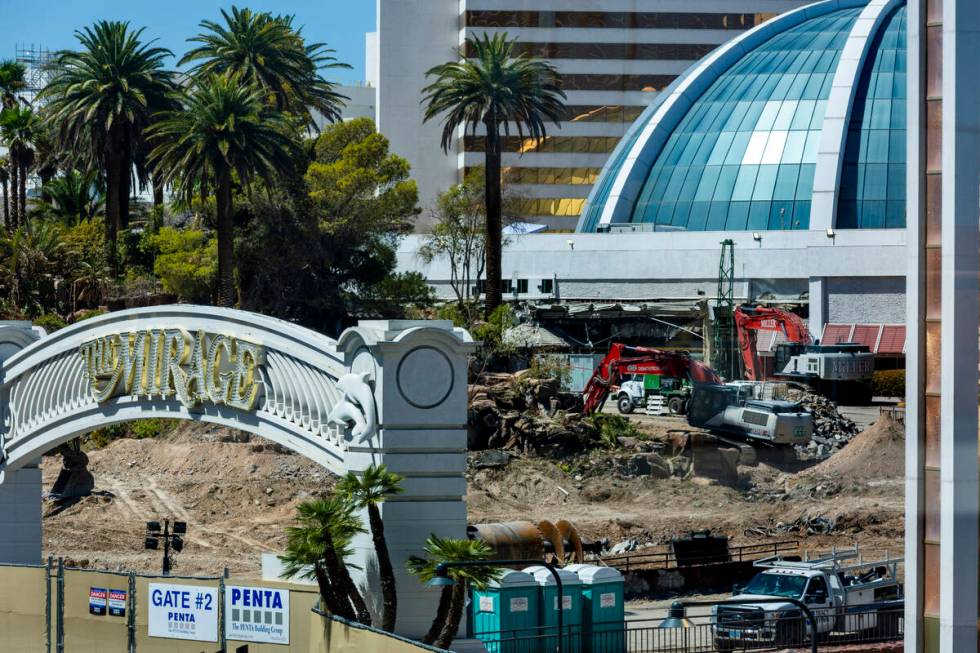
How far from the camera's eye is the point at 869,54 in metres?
88.8

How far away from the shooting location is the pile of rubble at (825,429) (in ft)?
201

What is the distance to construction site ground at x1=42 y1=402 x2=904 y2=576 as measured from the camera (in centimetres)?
5144

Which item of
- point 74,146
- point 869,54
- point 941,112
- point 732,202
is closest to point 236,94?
point 74,146

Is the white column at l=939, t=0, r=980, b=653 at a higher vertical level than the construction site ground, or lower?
higher

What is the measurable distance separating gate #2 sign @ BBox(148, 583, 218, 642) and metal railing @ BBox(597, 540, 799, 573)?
17801 mm

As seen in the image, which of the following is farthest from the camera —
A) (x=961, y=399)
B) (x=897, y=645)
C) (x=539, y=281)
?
(x=539, y=281)

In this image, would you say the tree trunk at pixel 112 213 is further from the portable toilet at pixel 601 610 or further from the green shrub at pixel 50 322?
the portable toilet at pixel 601 610

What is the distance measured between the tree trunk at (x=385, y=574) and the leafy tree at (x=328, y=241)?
158 ft

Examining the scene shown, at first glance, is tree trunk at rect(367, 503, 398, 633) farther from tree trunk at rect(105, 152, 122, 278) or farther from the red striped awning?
tree trunk at rect(105, 152, 122, 278)

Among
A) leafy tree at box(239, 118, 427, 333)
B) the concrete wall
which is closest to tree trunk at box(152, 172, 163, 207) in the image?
leafy tree at box(239, 118, 427, 333)

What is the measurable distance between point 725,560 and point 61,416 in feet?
64.7

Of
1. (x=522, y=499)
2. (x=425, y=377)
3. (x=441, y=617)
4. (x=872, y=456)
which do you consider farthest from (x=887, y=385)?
(x=441, y=617)

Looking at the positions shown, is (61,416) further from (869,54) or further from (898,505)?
(869,54)

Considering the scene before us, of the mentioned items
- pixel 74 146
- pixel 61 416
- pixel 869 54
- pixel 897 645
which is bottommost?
pixel 897 645
